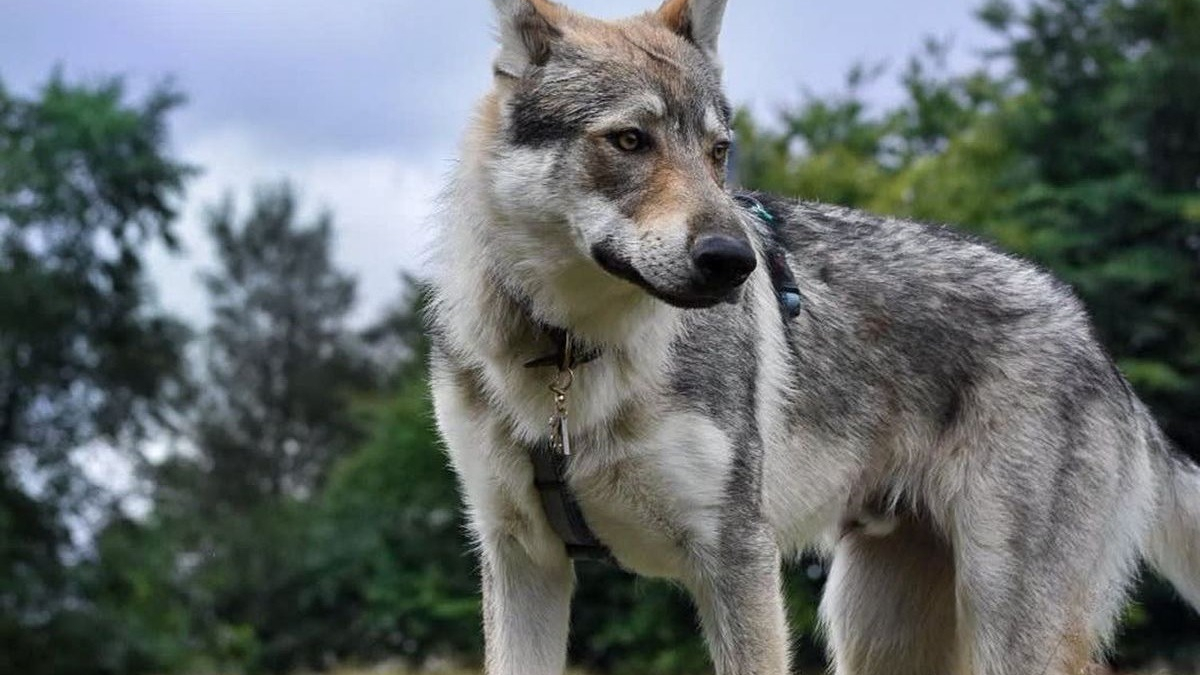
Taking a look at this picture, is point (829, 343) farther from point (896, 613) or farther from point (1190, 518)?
point (1190, 518)

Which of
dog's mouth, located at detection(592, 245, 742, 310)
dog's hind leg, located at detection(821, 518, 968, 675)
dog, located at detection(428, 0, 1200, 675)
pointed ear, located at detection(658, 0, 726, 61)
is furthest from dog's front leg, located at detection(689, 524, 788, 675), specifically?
pointed ear, located at detection(658, 0, 726, 61)

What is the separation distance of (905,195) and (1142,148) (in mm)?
5605

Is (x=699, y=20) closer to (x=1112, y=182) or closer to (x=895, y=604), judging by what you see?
(x=895, y=604)

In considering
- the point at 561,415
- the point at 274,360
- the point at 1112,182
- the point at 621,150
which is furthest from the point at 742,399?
the point at 274,360

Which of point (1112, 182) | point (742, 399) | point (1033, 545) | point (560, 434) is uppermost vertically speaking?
point (560, 434)

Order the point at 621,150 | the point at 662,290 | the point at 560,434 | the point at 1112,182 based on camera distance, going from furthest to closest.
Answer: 1. the point at 1112,182
2. the point at 560,434
3. the point at 621,150
4. the point at 662,290

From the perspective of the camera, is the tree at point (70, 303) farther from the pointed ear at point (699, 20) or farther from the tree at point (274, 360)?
the pointed ear at point (699, 20)

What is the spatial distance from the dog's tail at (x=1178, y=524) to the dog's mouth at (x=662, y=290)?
2664mm

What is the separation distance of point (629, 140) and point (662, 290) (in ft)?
1.53

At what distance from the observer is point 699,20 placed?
491cm

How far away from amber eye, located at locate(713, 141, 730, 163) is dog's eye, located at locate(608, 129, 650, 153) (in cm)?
25

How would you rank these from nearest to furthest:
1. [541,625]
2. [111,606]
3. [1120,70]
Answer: [541,625], [1120,70], [111,606]

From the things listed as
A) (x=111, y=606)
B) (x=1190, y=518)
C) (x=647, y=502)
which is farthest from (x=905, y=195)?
(x=647, y=502)

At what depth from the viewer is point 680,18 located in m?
4.95
